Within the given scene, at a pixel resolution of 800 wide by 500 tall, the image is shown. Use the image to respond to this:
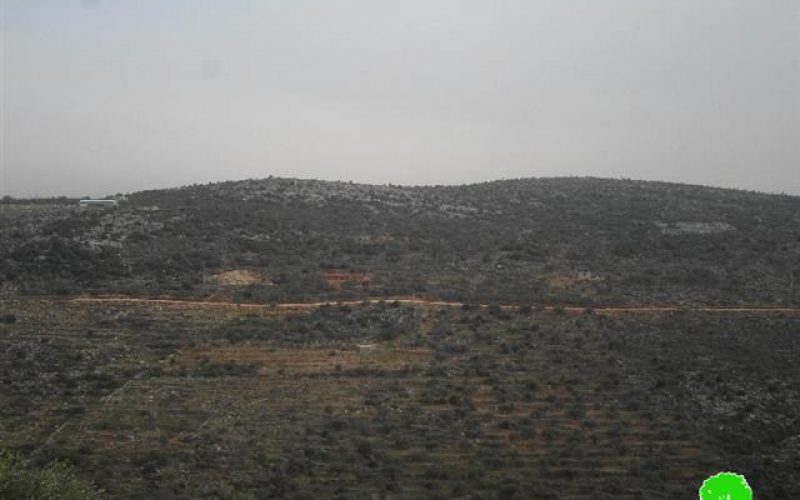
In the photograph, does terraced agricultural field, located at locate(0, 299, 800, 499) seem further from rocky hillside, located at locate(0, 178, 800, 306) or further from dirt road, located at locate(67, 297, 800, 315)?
rocky hillside, located at locate(0, 178, 800, 306)

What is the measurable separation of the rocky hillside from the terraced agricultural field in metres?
2.78

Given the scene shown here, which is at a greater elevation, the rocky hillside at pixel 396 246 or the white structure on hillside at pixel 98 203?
the white structure on hillside at pixel 98 203

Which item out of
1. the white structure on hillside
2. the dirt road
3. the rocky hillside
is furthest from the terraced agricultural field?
the white structure on hillside

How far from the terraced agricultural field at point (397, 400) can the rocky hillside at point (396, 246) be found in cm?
278

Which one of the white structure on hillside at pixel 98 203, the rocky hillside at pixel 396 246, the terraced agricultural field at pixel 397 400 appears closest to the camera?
the terraced agricultural field at pixel 397 400

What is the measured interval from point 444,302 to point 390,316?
2.90 meters

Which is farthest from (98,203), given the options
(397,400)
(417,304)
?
(397,400)

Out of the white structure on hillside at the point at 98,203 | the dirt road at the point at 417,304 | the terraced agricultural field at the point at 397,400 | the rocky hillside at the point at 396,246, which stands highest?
the white structure on hillside at the point at 98,203

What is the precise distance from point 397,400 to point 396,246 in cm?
1579

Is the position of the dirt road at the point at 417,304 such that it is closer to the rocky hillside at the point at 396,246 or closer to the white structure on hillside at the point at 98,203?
the rocky hillside at the point at 396,246

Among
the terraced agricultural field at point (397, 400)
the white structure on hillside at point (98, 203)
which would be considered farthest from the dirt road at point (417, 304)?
the white structure on hillside at point (98, 203)

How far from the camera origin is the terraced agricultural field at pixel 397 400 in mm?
15938

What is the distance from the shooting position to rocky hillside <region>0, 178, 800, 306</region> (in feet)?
92.1

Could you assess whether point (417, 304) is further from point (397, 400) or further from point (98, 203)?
point (98, 203)
